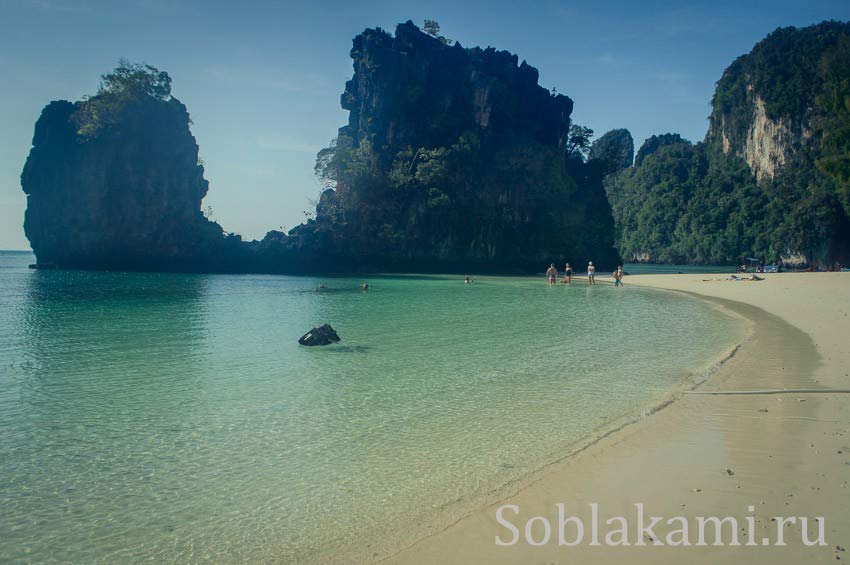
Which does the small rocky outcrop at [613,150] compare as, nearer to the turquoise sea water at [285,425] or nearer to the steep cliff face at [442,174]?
the steep cliff face at [442,174]

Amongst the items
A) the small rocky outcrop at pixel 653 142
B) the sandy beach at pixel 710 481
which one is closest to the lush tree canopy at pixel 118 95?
the sandy beach at pixel 710 481

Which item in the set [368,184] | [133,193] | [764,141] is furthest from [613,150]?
[133,193]

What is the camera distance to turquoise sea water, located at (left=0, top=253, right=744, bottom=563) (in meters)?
4.05

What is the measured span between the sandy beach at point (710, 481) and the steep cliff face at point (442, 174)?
179 feet

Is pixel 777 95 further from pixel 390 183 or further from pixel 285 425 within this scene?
pixel 285 425

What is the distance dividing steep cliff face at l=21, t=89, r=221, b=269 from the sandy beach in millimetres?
63038

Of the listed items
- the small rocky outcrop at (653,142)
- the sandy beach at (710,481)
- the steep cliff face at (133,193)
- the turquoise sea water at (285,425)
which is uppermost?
the small rocky outcrop at (653,142)

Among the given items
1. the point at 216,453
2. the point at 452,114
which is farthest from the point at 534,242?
the point at 216,453

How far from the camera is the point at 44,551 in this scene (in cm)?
369

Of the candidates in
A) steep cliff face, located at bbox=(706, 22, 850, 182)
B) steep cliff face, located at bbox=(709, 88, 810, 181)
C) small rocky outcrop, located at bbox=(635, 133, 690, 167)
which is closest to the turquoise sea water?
steep cliff face, located at bbox=(706, 22, 850, 182)

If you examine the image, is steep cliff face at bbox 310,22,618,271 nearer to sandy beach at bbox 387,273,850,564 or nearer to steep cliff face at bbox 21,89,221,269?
steep cliff face at bbox 21,89,221,269

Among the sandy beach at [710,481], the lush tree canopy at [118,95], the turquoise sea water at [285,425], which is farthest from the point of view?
the lush tree canopy at [118,95]

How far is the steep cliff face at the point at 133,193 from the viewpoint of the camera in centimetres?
5959

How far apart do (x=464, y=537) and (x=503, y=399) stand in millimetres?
4096
